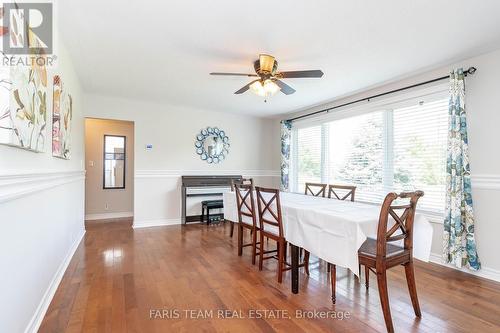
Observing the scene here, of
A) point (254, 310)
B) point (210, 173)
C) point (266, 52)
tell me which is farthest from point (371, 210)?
point (210, 173)

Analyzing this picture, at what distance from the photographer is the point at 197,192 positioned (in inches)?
212

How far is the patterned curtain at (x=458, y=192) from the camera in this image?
284 centimetres

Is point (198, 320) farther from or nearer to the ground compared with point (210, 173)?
nearer to the ground

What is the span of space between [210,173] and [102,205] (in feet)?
8.00

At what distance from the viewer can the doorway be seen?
549 cm

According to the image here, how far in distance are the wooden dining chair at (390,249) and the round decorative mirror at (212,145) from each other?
4078 mm

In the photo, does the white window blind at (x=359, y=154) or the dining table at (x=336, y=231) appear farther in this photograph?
the white window blind at (x=359, y=154)

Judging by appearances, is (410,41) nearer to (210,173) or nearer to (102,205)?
(210,173)

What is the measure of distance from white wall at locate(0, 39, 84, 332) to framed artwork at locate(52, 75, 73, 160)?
0.10m

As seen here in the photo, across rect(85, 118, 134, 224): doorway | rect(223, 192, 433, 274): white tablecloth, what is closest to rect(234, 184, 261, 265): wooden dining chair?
rect(223, 192, 433, 274): white tablecloth

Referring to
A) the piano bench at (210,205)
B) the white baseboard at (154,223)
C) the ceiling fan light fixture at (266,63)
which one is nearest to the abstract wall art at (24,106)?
the ceiling fan light fixture at (266,63)

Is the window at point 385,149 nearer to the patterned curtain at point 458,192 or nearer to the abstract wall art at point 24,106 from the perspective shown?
the patterned curtain at point 458,192

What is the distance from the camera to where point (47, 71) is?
2.08m

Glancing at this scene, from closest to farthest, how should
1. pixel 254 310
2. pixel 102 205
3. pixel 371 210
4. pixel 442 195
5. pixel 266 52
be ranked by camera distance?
1. pixel 254 310
2. pixel 371 210
3. pixel 266 52
4. pixel 442 195
5. pixel 102 205
